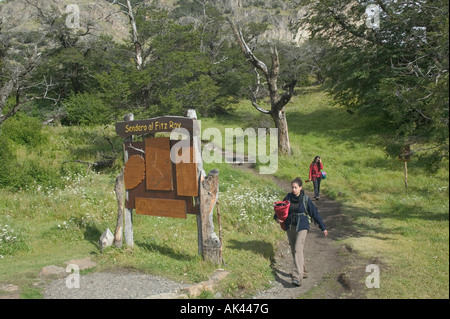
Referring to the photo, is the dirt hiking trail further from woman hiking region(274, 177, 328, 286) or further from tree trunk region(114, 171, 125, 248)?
tree trunk region(114, 171, 125, 248)

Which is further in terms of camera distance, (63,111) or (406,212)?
(63,111)

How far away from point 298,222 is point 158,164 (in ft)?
10.2

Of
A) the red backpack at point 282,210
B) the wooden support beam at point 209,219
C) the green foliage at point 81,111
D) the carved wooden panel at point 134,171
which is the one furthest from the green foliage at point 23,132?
the red backpack at point 282,210

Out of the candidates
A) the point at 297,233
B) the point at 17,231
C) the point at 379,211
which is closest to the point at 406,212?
the point at 379,211

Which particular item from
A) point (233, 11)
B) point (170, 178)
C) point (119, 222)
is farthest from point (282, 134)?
point (233, 11)

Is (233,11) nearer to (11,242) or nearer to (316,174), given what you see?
(316,174)

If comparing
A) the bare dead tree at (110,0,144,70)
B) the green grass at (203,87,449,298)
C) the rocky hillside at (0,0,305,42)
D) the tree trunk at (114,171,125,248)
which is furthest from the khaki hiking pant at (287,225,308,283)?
the rocky hillside at (0,0,305,42)

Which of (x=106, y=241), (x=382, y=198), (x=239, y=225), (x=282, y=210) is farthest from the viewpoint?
(x=382, y=198)

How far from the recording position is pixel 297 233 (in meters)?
6.73

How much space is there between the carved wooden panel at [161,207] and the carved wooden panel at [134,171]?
37cm

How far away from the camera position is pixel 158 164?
7.96 meters
